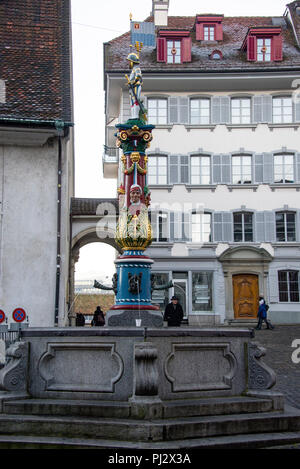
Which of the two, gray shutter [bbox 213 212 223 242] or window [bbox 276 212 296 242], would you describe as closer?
gray shutter [bbox 213 212 223 242]

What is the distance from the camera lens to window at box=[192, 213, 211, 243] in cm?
2546

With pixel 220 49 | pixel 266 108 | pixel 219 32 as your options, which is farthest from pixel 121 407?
pixel 219 32

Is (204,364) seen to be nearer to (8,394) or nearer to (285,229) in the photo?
(8,394)

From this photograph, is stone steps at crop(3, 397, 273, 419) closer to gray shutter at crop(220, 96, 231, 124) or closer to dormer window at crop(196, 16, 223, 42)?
gray shutter at crop(220, 96, 231, 124)

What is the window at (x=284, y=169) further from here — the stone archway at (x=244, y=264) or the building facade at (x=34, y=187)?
Result: the building facade at (x=34, y=187)

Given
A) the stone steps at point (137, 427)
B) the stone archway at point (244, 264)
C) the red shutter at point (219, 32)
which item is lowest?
the stone steps at point (137, 427)

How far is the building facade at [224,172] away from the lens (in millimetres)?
25156

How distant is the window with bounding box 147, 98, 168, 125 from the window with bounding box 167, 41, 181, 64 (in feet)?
6.30

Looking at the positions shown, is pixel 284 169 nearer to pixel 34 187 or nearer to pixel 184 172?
pixel 184 172

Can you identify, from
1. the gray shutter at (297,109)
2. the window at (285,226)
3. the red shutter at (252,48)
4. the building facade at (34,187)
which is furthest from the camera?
the red shutter at (252,48)

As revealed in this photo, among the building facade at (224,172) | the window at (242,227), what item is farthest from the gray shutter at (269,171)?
the window at (242,227)

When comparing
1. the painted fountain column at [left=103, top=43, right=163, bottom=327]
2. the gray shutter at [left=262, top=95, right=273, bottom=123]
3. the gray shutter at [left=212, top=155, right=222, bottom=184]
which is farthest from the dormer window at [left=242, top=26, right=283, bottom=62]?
the painted fountain column at [left=103, top=43, right=163, bottom=327]

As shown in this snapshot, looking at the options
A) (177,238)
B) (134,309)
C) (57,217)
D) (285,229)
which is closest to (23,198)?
(57,217)

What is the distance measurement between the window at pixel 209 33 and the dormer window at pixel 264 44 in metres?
2.49
